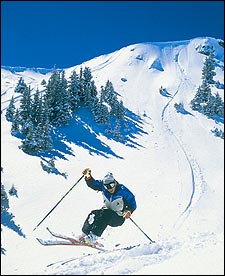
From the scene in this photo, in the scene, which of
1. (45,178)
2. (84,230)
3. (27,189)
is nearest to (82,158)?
(45,178)

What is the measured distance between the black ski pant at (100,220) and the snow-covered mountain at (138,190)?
5.83ft

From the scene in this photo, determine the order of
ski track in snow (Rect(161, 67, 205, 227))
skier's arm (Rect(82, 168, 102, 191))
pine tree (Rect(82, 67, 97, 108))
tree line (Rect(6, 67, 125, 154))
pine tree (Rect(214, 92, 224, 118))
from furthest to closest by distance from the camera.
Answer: pine tree (Rect(214, 92, 224, 118)) < pine tree (Rect(82, 67, 97, 108)) < tree line (Rect(6, 67, 125, 154)) < ski track in snow (Rect(161, 67, 205, 227)) < skier's arm (Rect(82, 168, 102, 191))

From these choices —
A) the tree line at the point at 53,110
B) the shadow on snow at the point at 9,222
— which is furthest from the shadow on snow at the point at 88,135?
the shadow on snow at the point at 9,222

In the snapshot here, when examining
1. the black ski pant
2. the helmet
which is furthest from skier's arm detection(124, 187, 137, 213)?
the helmet

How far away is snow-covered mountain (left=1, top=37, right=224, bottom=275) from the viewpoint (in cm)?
811

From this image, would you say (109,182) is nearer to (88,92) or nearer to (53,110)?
(53,110)

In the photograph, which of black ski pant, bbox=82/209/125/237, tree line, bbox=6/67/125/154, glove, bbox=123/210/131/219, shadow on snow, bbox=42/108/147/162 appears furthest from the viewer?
shadow on snow, bbox=42/108/147/162

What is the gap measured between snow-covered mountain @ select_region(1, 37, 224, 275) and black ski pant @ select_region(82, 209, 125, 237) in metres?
1.78

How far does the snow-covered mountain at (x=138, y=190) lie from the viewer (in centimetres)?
811

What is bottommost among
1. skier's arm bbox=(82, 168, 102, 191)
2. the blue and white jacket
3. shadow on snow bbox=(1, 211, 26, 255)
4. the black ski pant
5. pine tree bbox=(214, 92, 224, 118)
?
pine tree bbox=(214, 92, 224, 118)

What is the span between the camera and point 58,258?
1373 centimetres

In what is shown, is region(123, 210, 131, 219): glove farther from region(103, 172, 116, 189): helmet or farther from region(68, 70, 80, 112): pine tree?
region(68, 70, 80, 112): pine tree

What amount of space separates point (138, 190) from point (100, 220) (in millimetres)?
13470

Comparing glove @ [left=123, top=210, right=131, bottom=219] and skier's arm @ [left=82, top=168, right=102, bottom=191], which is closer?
glove @ [left=123, top=210, right=131, bottom=219]
